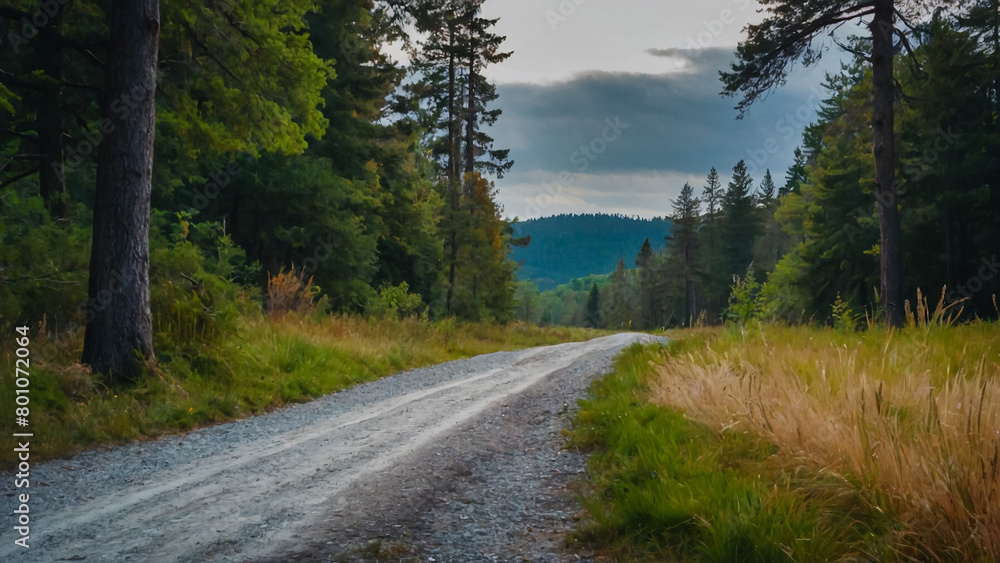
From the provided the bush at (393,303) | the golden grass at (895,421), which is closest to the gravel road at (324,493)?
the golden grass at (895,421)

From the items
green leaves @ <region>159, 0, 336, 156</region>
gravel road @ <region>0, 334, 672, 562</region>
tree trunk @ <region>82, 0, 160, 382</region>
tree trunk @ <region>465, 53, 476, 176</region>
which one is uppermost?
tree trunk @ <region>465, 53, 476, 176</region>

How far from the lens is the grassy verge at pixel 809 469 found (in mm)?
2678

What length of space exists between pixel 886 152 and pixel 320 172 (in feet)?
49.9

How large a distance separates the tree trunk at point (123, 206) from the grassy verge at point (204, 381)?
1.42 feet

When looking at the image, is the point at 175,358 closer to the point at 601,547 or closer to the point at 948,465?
the point at 601,547

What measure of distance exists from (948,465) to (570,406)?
5.47 meters

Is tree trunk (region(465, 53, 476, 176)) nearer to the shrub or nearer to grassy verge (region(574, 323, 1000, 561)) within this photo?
the shrub

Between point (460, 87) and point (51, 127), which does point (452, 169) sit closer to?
point (460, 87)

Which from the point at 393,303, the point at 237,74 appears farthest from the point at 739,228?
the point at 237,74

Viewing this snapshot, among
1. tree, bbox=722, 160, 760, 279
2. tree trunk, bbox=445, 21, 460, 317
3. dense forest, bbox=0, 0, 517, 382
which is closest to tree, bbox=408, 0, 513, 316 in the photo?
tree trunk, bbox=445, 21, 460, 317

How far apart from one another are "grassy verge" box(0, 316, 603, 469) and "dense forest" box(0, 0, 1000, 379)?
0.37m

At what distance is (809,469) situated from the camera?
3.47m

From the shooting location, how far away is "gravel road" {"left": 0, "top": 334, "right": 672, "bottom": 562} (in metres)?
3.43

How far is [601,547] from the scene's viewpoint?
347 cm
